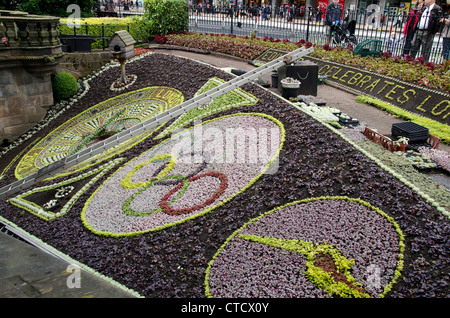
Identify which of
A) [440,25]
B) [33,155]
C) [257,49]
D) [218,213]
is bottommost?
[33,155]

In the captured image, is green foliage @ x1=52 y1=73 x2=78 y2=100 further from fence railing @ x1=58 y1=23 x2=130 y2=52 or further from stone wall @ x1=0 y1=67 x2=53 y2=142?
fence railing @ x1=58 y1=23 x2=130 y2=52

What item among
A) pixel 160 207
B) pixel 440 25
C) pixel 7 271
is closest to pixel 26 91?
pixel 160 207

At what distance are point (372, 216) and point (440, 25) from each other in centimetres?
1229

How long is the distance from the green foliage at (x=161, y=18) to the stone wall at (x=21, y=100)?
895 cm

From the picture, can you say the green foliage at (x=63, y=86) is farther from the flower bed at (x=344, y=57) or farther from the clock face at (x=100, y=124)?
the flower bed at (x=344, y=57)

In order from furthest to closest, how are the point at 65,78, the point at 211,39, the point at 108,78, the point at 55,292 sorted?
the point at 211,39 → the point at 108,78 → the point at 65,78 → the point at 55,292

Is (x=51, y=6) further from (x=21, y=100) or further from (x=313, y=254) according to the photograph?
(x=313, y=254)

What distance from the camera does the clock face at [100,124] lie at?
1292 cm

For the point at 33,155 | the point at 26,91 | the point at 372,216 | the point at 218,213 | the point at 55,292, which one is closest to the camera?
the point at 55,292

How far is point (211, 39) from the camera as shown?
21.5 m

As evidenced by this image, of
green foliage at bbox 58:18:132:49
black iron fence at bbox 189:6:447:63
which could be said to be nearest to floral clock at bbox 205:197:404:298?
black iron fence at bbox 189:6:447:63

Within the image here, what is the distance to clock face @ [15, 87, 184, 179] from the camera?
12.9 metres

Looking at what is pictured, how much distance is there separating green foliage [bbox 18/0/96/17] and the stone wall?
820 centimetres

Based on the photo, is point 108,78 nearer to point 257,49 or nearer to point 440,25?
point 257,49
